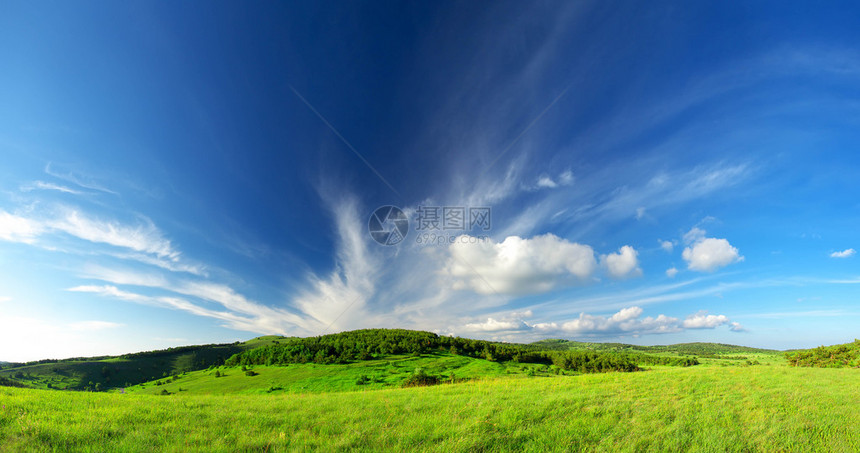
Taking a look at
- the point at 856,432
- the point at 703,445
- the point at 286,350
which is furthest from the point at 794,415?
the point at 286,350

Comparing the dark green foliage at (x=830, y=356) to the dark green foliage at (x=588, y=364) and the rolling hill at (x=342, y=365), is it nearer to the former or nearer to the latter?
the rolling hill at (x=342, y=365)

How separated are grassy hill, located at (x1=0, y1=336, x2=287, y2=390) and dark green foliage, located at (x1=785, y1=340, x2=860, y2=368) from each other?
18107 centimetres

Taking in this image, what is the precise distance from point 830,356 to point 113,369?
710ft

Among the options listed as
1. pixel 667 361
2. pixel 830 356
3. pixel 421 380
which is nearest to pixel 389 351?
pixel 421 380

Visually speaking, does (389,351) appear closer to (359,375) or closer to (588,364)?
(359,375)

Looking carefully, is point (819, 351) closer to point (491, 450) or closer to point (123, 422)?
point (491, 450)

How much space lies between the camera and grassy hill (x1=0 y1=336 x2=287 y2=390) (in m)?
107

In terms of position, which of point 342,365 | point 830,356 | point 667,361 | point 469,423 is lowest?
point 667,361

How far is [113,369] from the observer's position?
123125 mm

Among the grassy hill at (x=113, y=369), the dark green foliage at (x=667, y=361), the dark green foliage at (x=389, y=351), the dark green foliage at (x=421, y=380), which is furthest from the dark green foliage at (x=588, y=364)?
the grassy hill at (x=113, y=369)

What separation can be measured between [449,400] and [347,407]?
Answer: 14.0 feet

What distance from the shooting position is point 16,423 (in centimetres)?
730

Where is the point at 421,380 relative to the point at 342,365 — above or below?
below

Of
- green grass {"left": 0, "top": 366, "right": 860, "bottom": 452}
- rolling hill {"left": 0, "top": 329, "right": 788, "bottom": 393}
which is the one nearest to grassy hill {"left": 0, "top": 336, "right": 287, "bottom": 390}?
rolling hill {"left": 0, "top": 329, "right": 788, "bottom": 393}
